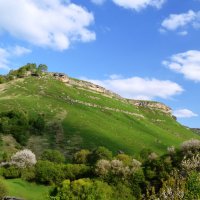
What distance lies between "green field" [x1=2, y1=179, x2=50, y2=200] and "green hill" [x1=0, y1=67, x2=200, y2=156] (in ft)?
89.3

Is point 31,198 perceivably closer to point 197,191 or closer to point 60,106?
point 197,191

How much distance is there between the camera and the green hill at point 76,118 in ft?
419

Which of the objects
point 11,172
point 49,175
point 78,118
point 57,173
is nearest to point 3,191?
point 49,175

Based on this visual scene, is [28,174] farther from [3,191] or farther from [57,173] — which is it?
[3,191]

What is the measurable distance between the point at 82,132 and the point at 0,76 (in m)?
62.1

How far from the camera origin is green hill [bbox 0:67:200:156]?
128 metres

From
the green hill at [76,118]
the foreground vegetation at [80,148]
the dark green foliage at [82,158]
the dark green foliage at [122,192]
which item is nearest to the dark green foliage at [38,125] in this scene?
the foreground vegetation at [80,148]

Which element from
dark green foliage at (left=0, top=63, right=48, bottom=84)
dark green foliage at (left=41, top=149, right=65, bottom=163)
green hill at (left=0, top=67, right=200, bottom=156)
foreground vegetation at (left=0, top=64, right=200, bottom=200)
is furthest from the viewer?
dark green foliage at (left=0, top=63, right=48, bottom=84)

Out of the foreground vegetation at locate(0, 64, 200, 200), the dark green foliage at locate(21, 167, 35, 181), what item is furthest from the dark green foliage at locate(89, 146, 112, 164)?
the dark green foliage at locate(21, 167, 35, 181)

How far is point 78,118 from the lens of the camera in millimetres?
146375

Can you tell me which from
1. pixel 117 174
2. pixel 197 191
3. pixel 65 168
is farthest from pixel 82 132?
pixel 197 191

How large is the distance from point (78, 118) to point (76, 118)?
784mm

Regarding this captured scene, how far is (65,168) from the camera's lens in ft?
301

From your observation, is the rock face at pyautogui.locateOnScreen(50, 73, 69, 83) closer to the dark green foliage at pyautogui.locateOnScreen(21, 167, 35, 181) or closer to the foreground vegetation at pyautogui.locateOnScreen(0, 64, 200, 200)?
the foreground vegetation at pyautogui.locateOnScreen(0, 64, 200, 200)
